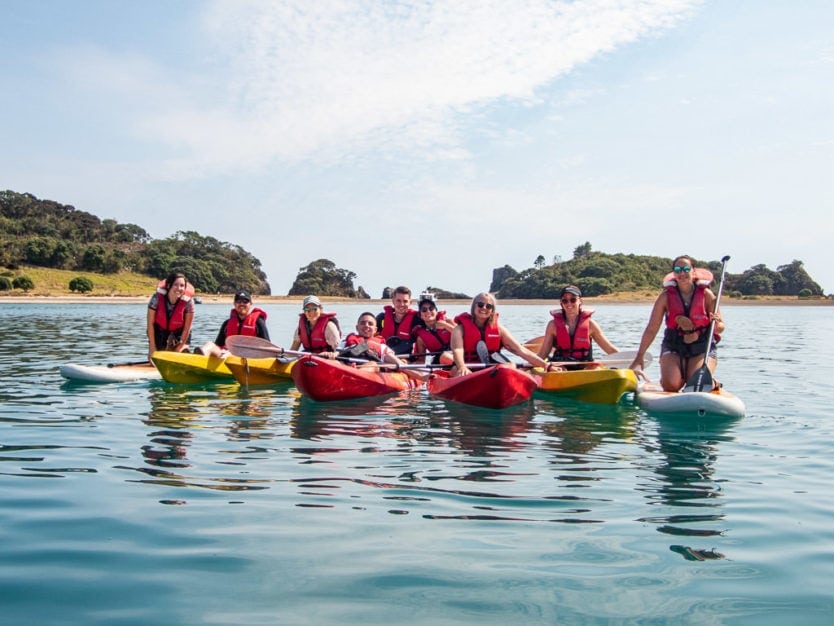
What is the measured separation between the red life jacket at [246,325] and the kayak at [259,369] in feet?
2.20

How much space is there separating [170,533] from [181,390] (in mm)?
7225

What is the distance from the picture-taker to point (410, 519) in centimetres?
460

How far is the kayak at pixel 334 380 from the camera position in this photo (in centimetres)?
982

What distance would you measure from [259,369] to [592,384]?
518cm

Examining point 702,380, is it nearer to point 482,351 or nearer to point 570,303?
point 570,303

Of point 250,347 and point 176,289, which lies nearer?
point 250,347

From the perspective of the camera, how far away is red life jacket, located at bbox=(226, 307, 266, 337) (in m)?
12.5

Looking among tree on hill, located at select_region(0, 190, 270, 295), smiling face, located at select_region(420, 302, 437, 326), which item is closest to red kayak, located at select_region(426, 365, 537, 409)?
smiling face, located at select_region(420, 302, 437, 326)

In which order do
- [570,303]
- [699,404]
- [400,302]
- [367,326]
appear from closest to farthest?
[699,404] < [570,303] < [367,326] < [400,302]

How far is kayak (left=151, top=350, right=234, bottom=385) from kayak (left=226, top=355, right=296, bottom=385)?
29 cm

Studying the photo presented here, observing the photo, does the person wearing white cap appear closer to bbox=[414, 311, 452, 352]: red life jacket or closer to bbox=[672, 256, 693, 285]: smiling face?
bbox=[414, 311, 452, 352]: red life jacket

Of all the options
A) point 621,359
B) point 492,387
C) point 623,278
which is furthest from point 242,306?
point 623,278

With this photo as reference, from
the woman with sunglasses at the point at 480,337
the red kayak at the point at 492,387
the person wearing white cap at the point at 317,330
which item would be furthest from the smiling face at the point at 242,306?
the red kayak at the point at 492,387

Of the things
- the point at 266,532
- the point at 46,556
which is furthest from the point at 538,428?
the point at 46,556
